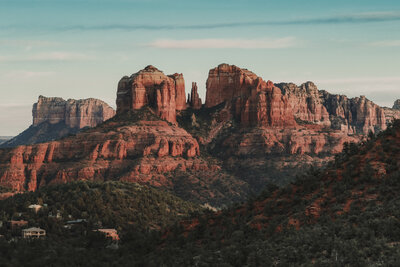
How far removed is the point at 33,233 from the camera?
106375 millimetres

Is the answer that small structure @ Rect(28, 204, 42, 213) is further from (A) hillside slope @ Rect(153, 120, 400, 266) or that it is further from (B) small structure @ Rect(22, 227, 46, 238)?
(A) hillside slope @ Rect(153, 120, 400, 266)

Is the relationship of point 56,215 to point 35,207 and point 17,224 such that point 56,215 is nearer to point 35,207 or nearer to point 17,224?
point 35,207

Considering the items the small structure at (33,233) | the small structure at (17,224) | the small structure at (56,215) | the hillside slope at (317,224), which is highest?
the hillside slope at (317,224)

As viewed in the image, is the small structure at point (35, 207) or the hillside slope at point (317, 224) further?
the small structure at point (35, 207)

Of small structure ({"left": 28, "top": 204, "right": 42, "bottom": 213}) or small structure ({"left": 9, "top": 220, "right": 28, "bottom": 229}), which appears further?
small structure ({"left": 28, "top": 204, "right": 42, "bottom": 213})

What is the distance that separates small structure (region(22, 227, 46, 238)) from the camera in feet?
343

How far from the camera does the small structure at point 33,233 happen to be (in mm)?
104438

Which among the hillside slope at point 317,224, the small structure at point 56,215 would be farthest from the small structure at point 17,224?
the hillside slope at point 317,224

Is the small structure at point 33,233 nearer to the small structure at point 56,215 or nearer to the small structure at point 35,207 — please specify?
the small structure at point 56,215

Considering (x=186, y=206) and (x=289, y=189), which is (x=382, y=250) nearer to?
(x=289, y=189)

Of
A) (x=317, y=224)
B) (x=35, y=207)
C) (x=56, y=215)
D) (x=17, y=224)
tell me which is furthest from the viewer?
(x=35, y=207)

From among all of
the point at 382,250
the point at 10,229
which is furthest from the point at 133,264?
the point at 10,229

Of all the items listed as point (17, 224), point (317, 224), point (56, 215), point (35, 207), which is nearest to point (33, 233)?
point (17, 224)

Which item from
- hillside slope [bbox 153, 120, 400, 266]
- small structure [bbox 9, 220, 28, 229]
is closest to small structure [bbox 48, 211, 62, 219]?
small structure [bbox 9, 220, 28, 229]
